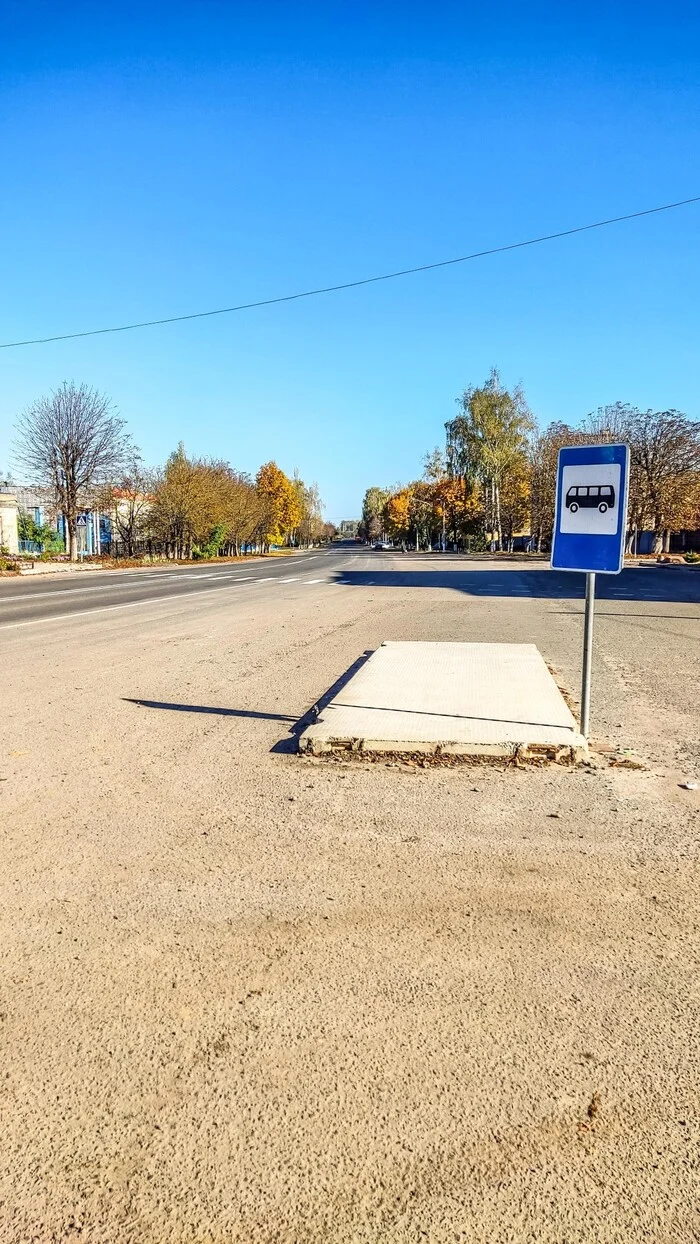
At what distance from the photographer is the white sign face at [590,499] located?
5.31 m

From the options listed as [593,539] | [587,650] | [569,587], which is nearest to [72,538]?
[569,587]

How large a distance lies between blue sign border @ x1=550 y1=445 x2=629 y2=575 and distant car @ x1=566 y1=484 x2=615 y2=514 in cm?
7

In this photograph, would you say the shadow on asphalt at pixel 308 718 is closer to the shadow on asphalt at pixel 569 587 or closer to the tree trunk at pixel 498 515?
the shadow on asphalt at pixel 569 587

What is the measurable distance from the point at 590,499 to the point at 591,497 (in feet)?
0.05

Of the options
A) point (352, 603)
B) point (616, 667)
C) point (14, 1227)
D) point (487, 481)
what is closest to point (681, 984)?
point (14, 1227)

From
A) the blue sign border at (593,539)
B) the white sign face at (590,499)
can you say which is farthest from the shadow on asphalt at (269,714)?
the white sign face at (590,499)

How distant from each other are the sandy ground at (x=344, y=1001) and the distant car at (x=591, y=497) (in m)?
1.85

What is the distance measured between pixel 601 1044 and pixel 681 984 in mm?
507

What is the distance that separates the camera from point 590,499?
17.8 feet

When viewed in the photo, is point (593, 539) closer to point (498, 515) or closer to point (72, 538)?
point (72, 538)

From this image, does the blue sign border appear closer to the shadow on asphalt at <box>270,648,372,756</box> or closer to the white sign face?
the white sign face

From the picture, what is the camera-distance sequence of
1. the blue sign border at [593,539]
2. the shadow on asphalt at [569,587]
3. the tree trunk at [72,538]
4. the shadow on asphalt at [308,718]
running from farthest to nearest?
1. the tree trunk at [72,538]
2. the shadow on asphalt at [569,587]
3. the shadow on asphalt at [308,718]
4. the blue sign border at [593,539]

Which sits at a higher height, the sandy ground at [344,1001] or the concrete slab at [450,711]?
the concrete slab at [450,711]

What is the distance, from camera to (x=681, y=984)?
271 centimetres
